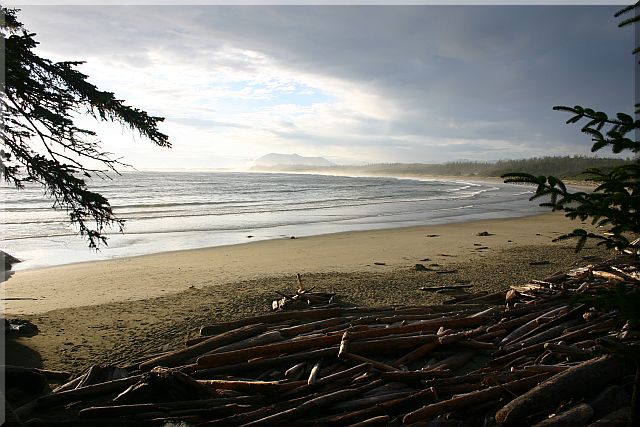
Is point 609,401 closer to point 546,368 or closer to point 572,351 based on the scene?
point 546,368

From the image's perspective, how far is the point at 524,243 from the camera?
59.3 feet

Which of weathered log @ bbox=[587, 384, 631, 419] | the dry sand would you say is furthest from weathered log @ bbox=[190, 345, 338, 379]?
weathered log @ bbox=[587, 384, 631, 419]

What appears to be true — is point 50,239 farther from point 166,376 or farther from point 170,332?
point 166,376

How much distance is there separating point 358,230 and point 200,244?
27.7ft

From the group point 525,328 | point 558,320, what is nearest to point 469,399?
point 525,328

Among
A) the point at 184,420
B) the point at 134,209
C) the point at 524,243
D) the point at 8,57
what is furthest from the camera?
the point at 134,209

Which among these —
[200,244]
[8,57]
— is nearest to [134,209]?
[200,244]

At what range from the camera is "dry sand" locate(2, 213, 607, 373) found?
7770mm

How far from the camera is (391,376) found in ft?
16.5

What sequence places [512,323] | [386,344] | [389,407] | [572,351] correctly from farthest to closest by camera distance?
[512,323] → [386,344] → [572,351] → [389,407]

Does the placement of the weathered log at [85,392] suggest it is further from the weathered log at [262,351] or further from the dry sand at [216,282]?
the dry sand at [216,282]

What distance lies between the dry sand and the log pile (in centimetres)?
195

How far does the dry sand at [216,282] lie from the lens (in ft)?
25.5

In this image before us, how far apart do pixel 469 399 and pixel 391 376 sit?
0.94 m
